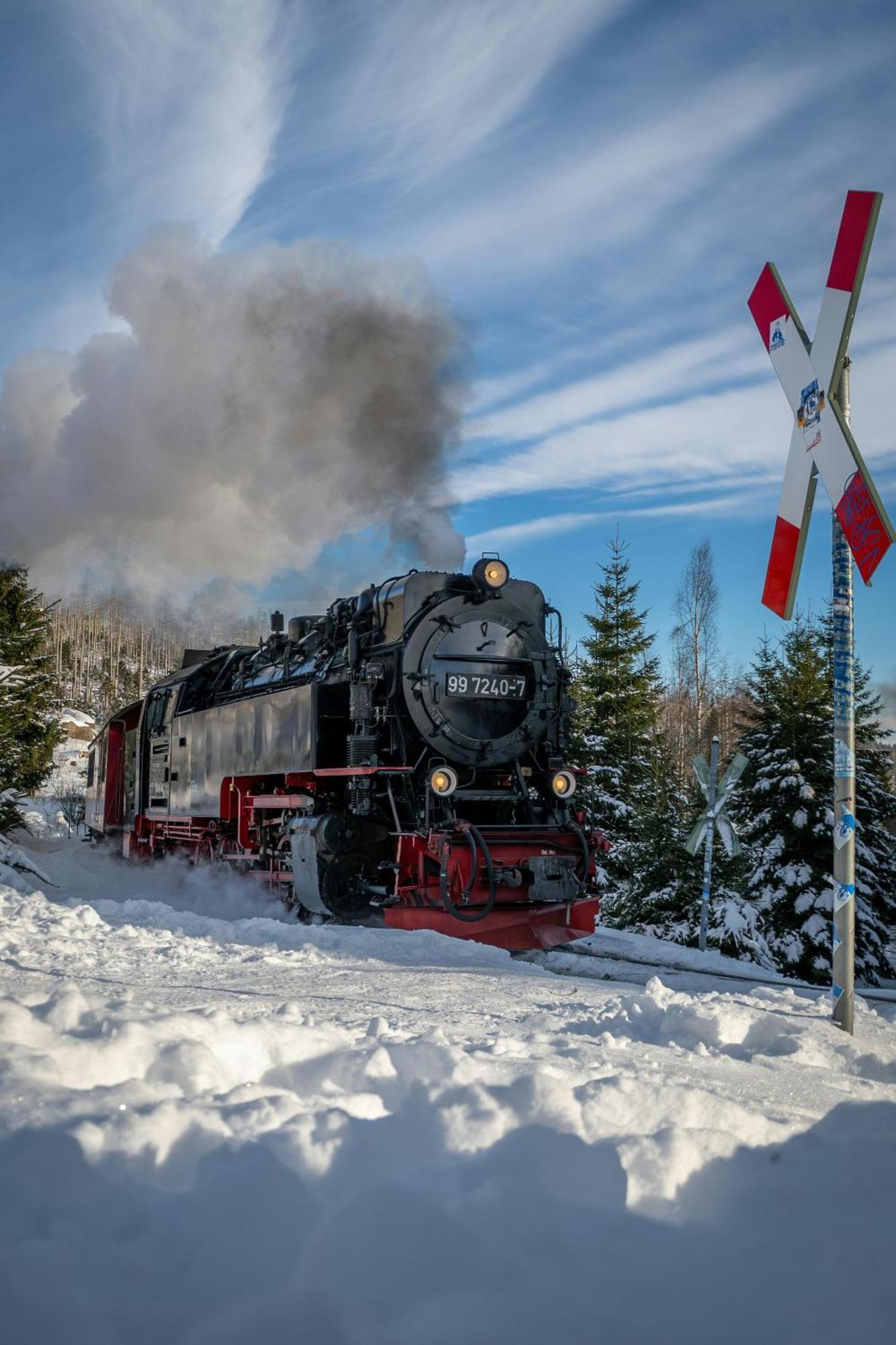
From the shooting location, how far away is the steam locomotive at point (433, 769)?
9.62 meters

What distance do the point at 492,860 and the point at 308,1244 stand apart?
22.8 ft

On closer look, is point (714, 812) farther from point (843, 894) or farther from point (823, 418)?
point (823, 418)

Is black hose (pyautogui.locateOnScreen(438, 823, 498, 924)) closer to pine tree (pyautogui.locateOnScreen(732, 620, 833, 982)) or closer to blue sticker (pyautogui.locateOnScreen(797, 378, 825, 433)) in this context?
blue sticker (pyautogui.locateOnScreen(797, 378, 825, 433))

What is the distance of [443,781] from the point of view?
31.4 feet

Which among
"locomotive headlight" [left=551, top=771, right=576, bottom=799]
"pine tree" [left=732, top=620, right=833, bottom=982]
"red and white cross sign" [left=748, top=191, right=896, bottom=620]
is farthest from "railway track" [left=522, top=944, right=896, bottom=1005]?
"pine tree" [left=732, top=620, right=833, bottom=982]

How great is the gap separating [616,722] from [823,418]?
17648mm

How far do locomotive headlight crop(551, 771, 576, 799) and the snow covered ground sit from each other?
19.4 feet

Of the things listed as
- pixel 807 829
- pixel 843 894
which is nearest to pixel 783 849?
pixel 807 829

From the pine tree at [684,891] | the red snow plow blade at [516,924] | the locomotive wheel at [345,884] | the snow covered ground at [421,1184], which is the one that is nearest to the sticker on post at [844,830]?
the snow covered ground at [421,1184]

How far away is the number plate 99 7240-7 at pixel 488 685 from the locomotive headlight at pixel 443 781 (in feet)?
2.75

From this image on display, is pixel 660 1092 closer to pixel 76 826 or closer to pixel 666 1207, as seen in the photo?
pixel 666 1207

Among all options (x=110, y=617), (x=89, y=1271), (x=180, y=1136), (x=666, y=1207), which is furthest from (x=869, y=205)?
(x=110, y=617)

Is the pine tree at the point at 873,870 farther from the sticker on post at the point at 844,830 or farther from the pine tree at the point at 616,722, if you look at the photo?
the sticker on post at the point at 844,830

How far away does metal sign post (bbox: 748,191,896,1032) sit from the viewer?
5.22 m
